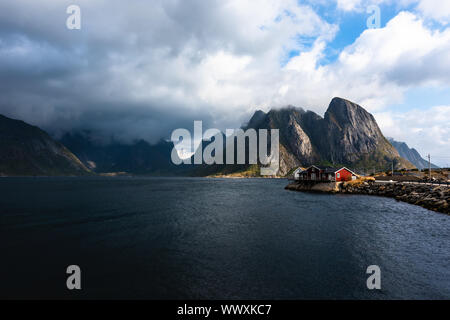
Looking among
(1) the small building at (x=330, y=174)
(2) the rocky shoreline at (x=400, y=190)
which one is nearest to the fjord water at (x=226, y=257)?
(2) the rocky shoreline at (x=400, y=190)

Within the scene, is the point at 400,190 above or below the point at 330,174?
below

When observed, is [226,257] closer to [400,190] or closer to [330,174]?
[400,190]

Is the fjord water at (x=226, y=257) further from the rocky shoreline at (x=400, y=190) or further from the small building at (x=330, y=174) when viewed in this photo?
the small building at (x=330, y=174)

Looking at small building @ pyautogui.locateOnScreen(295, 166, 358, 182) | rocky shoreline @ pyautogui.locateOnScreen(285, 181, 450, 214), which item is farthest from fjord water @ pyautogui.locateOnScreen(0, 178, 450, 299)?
small building @ pyautogui.locateOnScreen(295, 166, 358, 182)

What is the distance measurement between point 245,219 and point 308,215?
15432 millimetres

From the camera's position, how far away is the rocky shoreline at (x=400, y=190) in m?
58.3

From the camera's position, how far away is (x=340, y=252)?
27.6 metres

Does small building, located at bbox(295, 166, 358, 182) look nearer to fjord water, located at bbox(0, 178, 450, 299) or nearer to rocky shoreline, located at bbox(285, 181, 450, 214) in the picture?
rocky shoreline, located at bbox(285, 181, 450, 214)

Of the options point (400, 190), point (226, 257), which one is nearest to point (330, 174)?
point (400, 190)

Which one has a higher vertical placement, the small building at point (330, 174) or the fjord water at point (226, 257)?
the small building at point (330, 174)

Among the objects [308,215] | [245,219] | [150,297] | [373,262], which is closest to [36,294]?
[150,297]

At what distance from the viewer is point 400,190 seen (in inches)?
3337

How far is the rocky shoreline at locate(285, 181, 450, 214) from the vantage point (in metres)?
58.3

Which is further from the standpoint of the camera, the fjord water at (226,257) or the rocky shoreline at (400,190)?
the rocky shoreline at (400,190)
